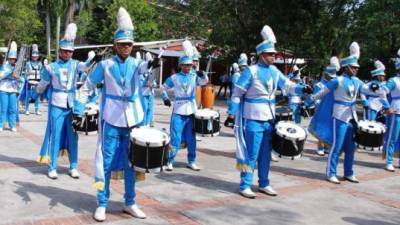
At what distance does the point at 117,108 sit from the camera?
5.85 meters

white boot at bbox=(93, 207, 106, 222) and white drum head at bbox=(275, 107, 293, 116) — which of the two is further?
white drum head at bbox=(275, 107, 293, 116)

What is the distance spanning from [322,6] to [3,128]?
18220 millimetres

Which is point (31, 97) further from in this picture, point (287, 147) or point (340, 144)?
point (287, 147)

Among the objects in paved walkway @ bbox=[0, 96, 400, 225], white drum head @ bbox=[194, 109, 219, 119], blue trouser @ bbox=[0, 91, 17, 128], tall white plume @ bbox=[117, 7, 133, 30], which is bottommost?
paved walkway @ bbox=[0, 96, 400, 225]

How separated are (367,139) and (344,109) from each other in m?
0.66

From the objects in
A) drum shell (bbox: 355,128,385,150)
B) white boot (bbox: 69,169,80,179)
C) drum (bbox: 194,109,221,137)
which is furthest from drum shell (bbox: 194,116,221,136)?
drum shell (bbox: 355,128,385,150)

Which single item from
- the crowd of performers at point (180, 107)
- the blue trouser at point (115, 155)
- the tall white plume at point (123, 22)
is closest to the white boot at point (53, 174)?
the crowd of performers at point (180, 107)

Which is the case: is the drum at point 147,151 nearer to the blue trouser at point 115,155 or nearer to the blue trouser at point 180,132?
the blue trouser at point 115,155

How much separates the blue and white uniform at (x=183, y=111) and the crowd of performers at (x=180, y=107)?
0.06 ft

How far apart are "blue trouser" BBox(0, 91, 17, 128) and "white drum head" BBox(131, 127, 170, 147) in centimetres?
802

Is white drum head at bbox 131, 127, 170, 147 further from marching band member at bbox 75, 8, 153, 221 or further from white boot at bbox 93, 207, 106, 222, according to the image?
white boot at bbox 93, 207, 106, 222

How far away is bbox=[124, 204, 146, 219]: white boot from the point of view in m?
5.96

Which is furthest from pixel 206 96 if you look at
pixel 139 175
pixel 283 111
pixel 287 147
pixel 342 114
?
pixel 139 175

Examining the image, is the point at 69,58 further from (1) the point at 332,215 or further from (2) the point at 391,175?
(2) the point at 391,175
